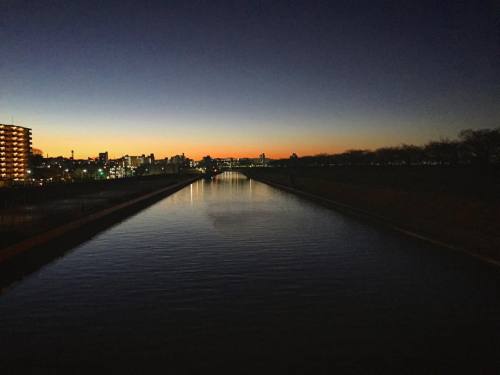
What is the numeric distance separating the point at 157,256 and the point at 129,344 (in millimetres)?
6207

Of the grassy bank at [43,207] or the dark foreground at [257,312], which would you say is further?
the grassy bank at [43,207]

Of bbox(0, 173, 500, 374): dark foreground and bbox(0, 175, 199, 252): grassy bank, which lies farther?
bbox(0, 175, 199, 252): grassy bank

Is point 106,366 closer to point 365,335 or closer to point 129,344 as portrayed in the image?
point 129,344

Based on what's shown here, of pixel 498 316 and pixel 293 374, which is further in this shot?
pixel 498 316

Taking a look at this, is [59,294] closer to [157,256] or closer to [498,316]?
[157,256]

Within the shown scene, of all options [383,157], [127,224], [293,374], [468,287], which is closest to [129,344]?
[293,374]

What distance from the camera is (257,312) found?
6.60 metres

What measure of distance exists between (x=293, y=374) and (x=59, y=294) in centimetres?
473

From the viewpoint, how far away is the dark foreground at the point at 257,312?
15.9 feet

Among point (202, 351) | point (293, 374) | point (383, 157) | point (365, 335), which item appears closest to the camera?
point (293, 374)

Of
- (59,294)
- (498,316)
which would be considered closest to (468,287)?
(498,316)

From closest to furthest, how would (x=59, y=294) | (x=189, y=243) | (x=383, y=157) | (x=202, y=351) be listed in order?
(x=202, y=351)
(x=59, y=294)
(x=189, y=243)
(x=383, y=157)

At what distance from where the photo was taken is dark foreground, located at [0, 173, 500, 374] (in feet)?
15.9

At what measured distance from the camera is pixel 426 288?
795cm
